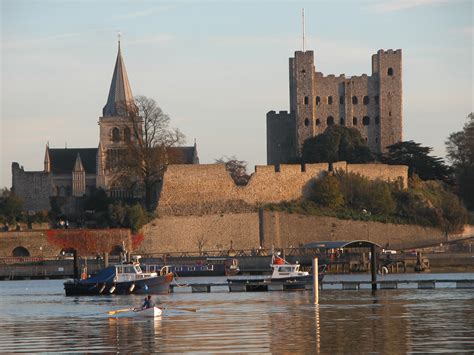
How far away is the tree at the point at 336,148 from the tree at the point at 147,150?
11135 millimetres

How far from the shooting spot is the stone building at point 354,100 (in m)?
98.1

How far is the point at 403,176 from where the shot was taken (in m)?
84.8

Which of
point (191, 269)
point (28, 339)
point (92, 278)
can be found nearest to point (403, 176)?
point (191, 269)

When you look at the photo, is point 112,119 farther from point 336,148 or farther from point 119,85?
point 336,148

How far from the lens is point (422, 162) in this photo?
3565 inches

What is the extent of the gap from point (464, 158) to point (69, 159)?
32983 millimetres

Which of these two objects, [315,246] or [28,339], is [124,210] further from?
[28,339]

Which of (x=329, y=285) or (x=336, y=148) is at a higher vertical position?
(x=336, y=148)

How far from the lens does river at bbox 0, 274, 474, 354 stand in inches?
1151

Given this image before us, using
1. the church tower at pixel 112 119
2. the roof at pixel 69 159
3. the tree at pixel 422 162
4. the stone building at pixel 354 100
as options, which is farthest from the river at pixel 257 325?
the roof at pixel 69 159

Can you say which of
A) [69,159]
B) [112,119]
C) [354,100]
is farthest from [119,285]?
[69,159]

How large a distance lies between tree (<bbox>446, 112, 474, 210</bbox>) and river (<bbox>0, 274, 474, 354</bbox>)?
134 ft

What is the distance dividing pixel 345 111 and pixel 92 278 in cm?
4733

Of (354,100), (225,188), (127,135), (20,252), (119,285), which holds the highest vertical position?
(354,100)
